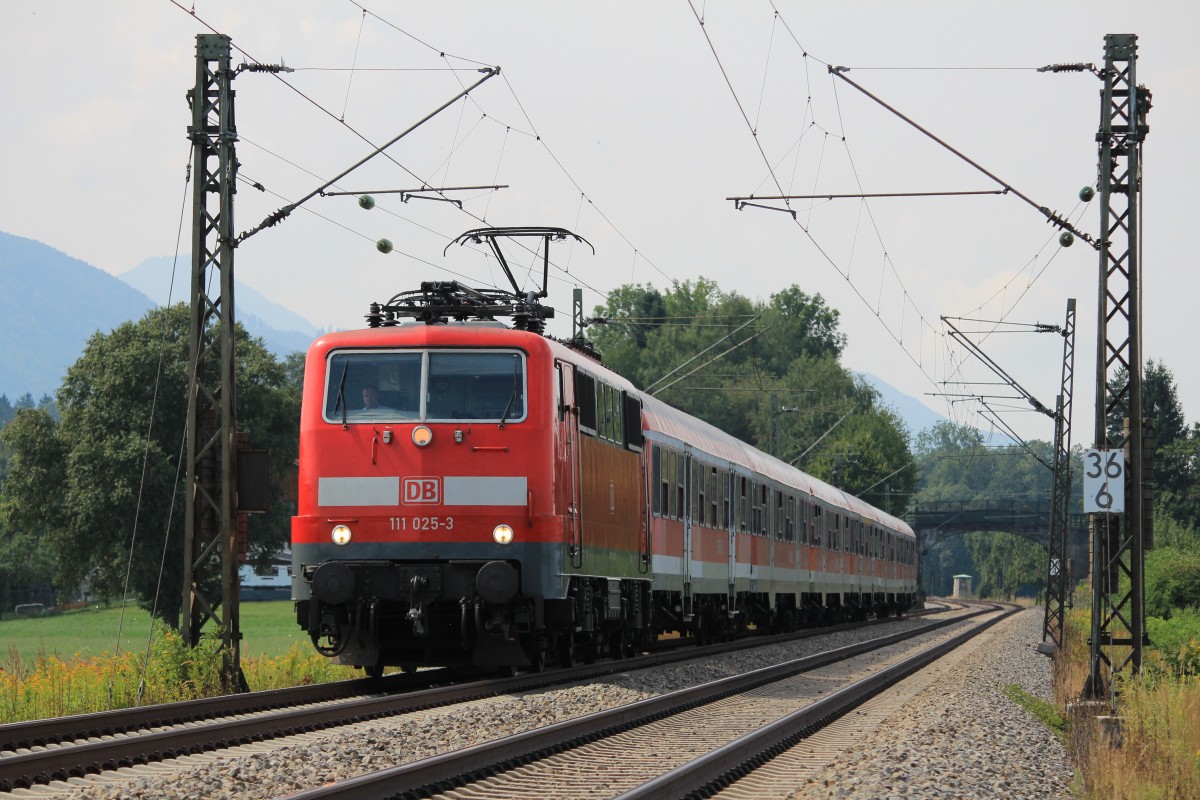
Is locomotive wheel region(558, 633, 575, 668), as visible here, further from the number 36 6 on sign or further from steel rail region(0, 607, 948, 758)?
the number 36 6 on sign

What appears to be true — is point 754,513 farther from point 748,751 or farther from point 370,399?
point 748,751

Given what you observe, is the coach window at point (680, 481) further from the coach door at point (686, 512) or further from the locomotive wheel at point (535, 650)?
the locomotive wheel at point (535, 650)

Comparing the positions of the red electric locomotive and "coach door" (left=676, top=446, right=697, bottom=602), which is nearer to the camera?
the red electric locomotive

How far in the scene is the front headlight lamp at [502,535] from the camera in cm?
1567

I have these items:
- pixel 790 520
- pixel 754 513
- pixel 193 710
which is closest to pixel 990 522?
pixel 790 520

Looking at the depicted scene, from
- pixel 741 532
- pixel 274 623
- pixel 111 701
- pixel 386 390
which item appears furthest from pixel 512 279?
pixel 274 623

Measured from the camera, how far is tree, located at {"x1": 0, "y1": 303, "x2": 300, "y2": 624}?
48.8 meters

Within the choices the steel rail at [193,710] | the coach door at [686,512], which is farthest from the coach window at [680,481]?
the steel rail at [193,710]

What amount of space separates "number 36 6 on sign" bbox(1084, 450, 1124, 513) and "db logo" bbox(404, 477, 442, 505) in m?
6.81

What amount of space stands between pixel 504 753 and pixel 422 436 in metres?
5.54

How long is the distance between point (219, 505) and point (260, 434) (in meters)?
33.8

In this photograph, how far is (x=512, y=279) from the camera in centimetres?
1956

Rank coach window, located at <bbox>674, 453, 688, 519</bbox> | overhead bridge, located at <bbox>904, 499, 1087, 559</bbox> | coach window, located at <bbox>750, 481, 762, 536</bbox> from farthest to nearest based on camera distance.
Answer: overhead bridge, located at <bbox>904, 499, 1087, 559</bbox> < coach window, located at <bbox>750, 481, 762, 536</bbox> < coach window, located at <bbox>674, 453, 688, 519</bbox>

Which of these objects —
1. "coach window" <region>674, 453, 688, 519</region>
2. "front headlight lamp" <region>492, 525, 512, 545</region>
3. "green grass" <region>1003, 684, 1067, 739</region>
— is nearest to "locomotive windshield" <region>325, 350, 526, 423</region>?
"front headlight lamp" <region>492, 525, 512, 545</region>
